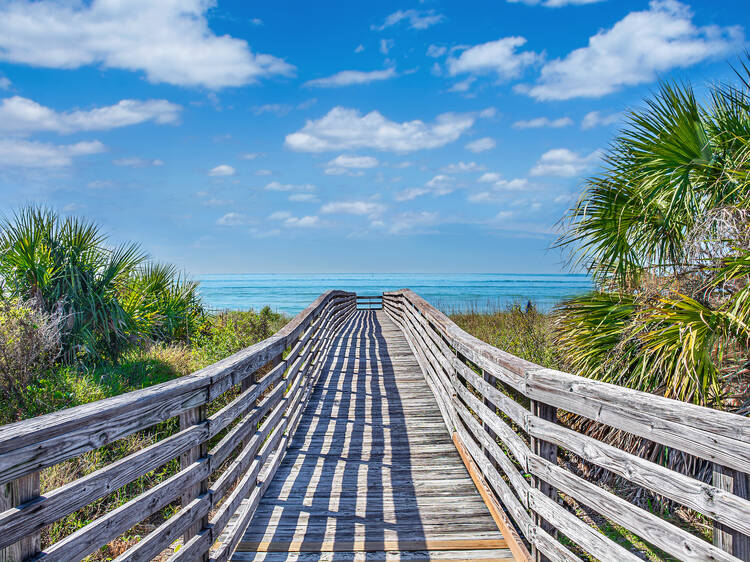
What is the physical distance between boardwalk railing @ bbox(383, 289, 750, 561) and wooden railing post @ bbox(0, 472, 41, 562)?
2.30 metres

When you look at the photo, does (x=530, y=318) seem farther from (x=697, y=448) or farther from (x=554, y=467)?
(x=697, y=448)

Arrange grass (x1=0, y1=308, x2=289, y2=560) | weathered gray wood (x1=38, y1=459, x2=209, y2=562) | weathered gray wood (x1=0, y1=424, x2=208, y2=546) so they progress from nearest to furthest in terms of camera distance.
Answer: weathered gray wood (x1=0, y1=424, x2=208, y2=546), weathered gray wood (x1=38, y1=459, x2=209, y2=562), grass (x1=0, y1=308, x2=289, y2=560)

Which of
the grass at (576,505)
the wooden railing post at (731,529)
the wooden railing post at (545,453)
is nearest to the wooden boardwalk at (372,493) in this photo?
the wooden railing post at (545,453)

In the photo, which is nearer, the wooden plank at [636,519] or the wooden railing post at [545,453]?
the wooden plank at [636,519]

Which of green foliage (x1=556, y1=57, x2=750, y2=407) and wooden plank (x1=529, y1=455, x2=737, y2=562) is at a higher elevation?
green foliage (x1=556, y1=57, x2=750, y2=407)

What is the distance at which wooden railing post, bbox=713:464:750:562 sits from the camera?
5.22ft

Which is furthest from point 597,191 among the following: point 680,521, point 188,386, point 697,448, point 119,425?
point 119,425

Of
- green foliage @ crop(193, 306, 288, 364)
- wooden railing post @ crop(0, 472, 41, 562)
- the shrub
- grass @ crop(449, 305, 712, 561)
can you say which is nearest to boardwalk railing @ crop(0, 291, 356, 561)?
wooden railing post @ crop(0, 472, 41, 562)

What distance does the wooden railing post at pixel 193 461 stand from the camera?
8.84 ft

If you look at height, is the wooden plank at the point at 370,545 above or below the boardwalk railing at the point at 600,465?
below

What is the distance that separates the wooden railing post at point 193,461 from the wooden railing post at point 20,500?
3.39 ft

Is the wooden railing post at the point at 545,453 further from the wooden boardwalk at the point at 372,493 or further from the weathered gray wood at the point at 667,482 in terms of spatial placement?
the wooden boardwalk at the point at 372,493

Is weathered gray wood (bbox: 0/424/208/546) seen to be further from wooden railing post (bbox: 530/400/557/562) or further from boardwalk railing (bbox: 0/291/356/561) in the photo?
wooden railing post (bbox: 530/400/557/562)

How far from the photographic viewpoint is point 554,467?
2.71 m
